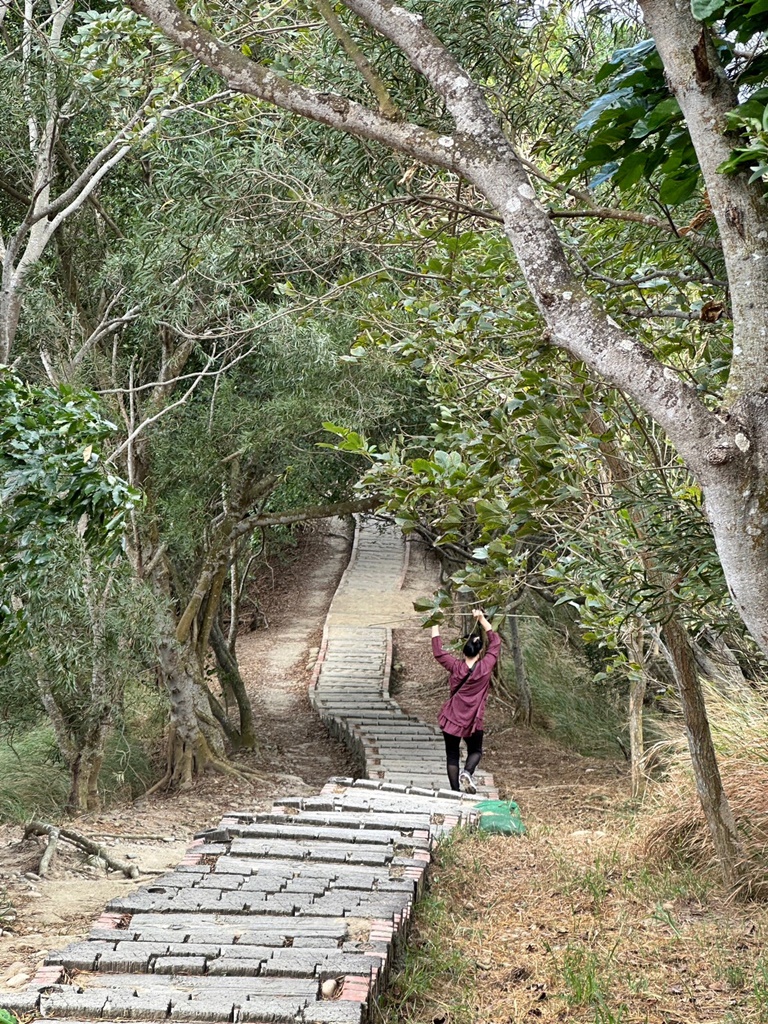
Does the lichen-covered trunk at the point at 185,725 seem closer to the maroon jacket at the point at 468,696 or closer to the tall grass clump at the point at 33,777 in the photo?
the tall grass clump at the point at 33,777

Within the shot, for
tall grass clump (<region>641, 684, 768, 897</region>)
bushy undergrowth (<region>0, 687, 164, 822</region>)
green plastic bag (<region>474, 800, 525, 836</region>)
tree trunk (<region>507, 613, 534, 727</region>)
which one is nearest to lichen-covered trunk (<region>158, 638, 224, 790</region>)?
bushy undergrowth (<region>0, 687, 164, 822</region>)

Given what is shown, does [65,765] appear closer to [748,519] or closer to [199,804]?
[199,804]

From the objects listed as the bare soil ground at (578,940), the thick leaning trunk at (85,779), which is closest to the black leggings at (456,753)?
the bare soil ground at (578,940)

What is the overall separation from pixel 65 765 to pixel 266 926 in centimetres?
890

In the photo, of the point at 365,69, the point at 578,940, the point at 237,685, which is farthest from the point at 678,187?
the point at 237,685

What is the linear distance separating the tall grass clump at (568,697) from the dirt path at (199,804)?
358 centimetres

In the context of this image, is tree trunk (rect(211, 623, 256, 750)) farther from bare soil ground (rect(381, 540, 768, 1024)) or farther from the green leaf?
the green leaf

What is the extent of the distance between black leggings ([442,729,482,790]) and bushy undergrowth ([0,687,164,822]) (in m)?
3.49

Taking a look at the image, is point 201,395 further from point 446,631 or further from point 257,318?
point 446,631

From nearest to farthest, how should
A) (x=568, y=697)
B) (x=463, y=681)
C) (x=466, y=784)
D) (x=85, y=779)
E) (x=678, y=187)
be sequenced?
(x=678, y=187) < (x=463, y=681) < (x=466, y=784) < (x=85, y=779) < (x=568, y=697)

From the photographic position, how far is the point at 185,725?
13203 millimetres

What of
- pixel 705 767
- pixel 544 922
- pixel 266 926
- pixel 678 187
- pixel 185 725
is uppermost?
pixel 678 187

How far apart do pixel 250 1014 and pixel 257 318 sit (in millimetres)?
6954

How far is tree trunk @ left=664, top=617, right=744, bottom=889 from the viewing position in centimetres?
600
